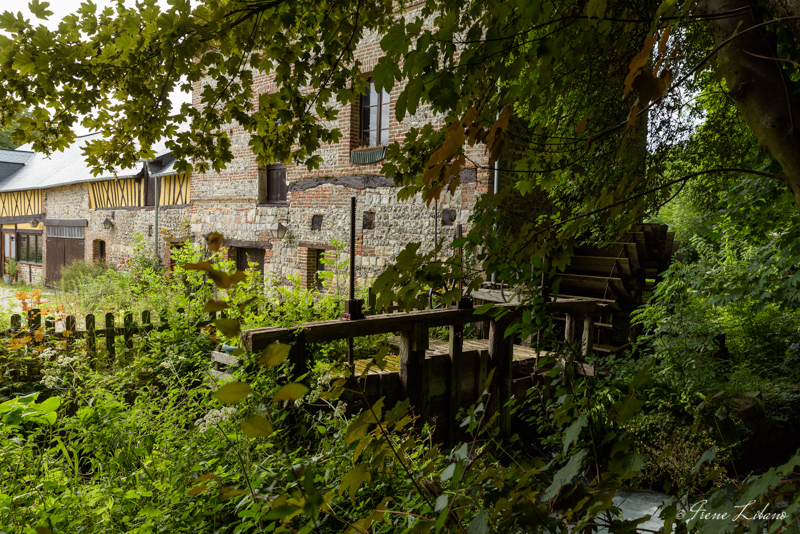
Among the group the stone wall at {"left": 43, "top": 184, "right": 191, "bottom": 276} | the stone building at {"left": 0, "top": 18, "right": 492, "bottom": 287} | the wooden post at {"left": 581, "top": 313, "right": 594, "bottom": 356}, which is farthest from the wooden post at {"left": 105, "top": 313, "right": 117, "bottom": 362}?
the stone wall at {"left": 43, "top": 184, "right": 191, "bottom": 276}

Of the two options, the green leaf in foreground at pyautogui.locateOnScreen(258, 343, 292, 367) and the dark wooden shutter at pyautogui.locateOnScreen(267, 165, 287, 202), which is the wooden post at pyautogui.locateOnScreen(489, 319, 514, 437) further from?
the dark wooden shutter at pyautogui.locateOnScreen(267, 165, 287, 202)

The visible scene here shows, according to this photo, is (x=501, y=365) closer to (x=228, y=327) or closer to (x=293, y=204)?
(x=228, y=327)

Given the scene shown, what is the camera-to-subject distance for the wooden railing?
4.13 meters

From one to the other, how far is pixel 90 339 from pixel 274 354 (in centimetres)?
537

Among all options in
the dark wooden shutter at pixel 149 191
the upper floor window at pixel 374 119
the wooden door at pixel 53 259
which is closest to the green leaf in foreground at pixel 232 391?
the upper floor window at pixel 374 119

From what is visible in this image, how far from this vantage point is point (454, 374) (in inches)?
213

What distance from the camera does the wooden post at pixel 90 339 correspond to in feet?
16.7

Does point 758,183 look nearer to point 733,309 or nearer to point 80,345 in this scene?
point 733,309

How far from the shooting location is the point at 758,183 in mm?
3996

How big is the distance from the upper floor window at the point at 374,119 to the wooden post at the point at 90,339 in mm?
5831

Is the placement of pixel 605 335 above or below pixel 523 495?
below

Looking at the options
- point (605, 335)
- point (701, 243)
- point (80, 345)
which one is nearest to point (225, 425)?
point (80, 345)

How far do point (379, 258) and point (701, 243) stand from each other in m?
5.56

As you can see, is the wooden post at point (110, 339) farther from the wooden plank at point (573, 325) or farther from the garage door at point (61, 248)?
the garage door at point (61, 248)
